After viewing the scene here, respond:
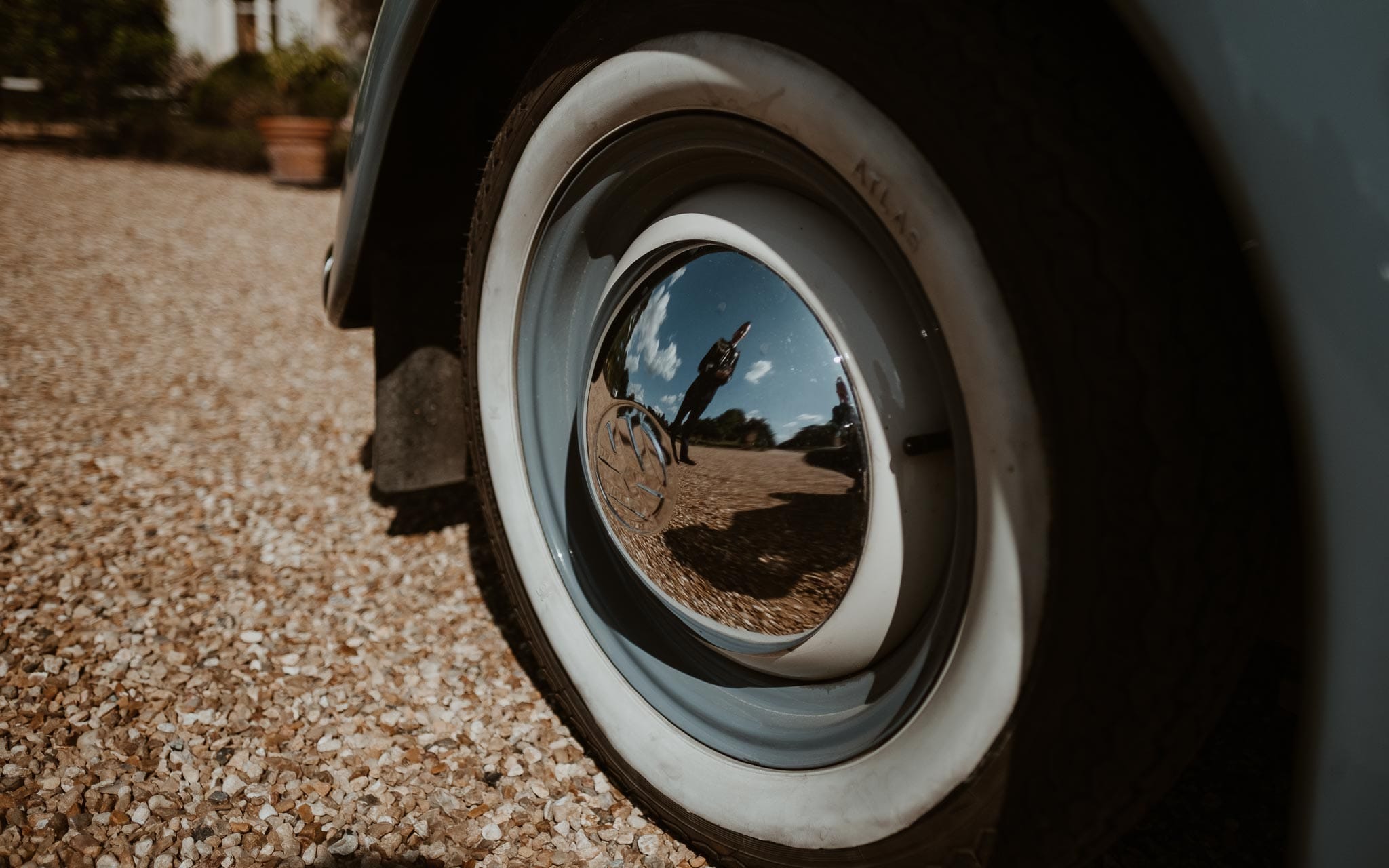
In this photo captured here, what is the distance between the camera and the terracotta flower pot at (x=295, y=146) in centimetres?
853

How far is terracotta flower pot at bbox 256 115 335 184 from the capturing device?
28.0 ft

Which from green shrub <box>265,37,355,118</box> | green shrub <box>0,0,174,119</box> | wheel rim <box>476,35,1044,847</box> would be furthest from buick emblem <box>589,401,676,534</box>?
green shrub <box>0,0,174,119</box>

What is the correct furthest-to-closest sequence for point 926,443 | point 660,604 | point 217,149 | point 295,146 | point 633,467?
1. point 217,149
2. point 295,146
3. point 660,604
4. point 633,467
5. point 926,443

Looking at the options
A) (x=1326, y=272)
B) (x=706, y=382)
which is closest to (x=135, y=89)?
(x=706, y=382)

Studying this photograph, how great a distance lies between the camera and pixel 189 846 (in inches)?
49.1

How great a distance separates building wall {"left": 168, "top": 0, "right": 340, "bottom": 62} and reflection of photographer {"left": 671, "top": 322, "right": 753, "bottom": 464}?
41.8 feet

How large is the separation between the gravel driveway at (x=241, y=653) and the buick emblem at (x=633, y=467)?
51 cm

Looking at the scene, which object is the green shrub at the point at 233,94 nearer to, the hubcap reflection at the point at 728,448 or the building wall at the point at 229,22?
the building wall at the point at 229,22

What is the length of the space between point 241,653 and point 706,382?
4.09 feet

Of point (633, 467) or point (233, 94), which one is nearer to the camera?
point (633, 467)

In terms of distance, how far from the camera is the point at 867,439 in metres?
0.97

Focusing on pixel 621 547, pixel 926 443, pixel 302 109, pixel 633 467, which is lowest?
pixel 621 547

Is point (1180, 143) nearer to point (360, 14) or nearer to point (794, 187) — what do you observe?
point (794, 187)

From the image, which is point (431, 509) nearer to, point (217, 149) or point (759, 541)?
point (759, 541)
